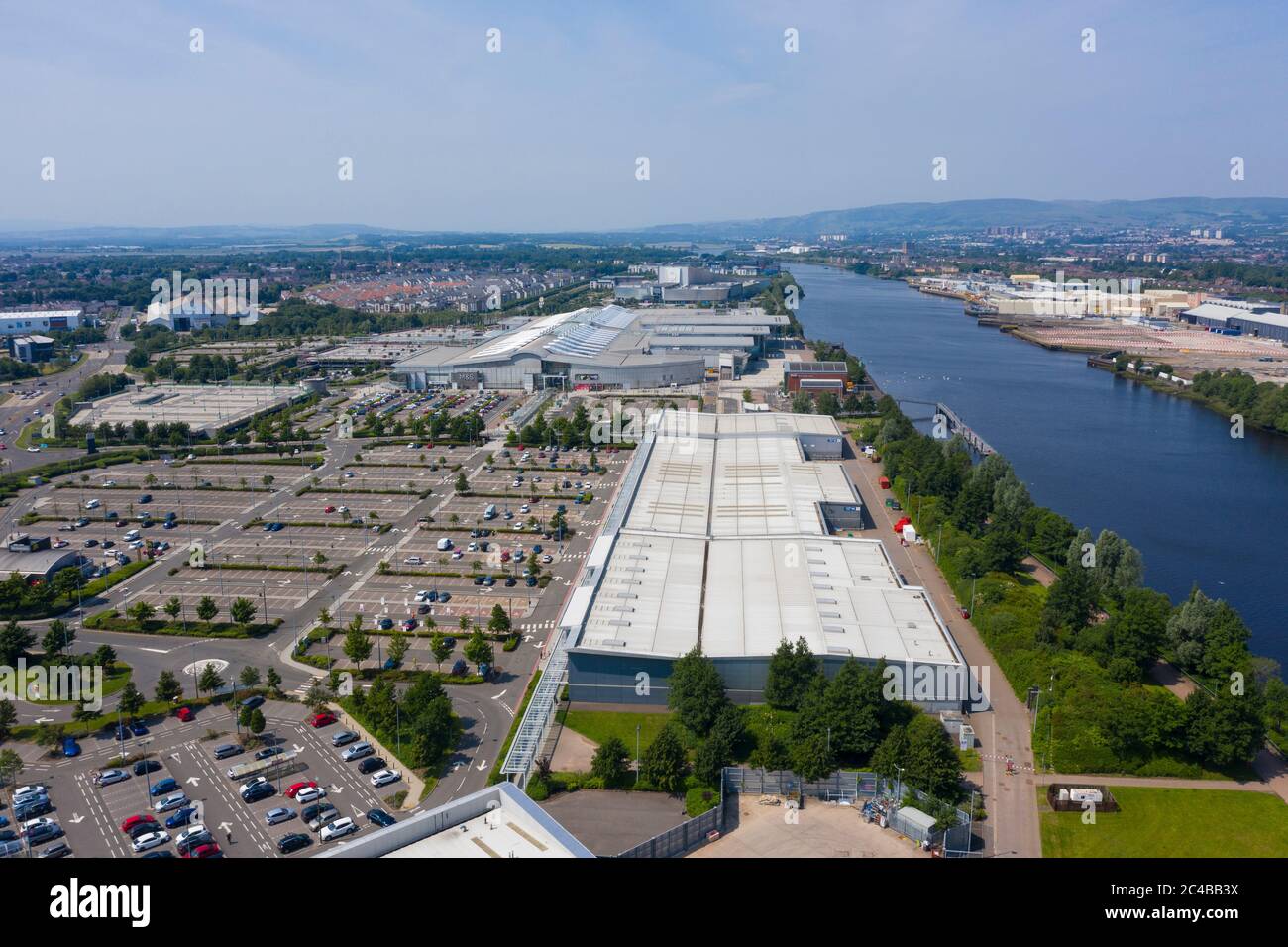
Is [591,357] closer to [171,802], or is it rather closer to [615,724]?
[615,724]

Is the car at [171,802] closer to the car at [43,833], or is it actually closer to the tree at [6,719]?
the car at [43,833]

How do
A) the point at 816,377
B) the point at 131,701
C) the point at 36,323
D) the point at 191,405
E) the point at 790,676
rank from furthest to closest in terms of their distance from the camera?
1. the point at 36,323
2. the point at 816,377
3. the point at 191,405
4. the point at 131,701
5. the point at 790,676

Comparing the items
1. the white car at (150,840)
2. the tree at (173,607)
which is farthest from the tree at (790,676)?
the tree at (173,607)

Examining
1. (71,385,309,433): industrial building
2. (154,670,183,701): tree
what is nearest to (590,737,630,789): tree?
(154,670,183,701): tree

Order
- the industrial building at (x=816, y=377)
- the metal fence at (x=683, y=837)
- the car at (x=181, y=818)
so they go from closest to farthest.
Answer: the metal fence at (x=683, y=837) → the car at (x=181, y=818) → the industrial building at (x=816, y=377)

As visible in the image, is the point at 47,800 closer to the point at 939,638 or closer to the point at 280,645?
the point at 280,645

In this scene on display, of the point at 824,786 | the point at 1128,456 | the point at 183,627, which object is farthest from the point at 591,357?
the point at 824,786

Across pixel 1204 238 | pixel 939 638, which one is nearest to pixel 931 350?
pixel 939 638
